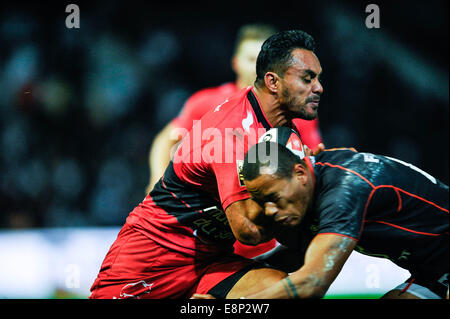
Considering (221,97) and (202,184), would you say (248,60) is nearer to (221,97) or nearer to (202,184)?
(221,97)

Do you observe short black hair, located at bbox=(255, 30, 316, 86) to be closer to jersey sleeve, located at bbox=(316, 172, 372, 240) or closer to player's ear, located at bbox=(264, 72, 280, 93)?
player's ear, located at bbox=(264, 72, 280, 93)

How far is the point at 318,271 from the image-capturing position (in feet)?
6.07

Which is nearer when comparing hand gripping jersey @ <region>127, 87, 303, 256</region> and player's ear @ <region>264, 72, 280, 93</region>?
hand gripping jersey @ <region>127, 87, 303, 256</region>

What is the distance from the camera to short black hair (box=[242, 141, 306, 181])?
2.01 m

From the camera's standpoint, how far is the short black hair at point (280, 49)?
258 cm

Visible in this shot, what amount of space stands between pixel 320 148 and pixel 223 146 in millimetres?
605

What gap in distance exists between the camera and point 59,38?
5.55 metres

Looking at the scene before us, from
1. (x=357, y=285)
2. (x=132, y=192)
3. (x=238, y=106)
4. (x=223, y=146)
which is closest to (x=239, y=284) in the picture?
(x=223, y=146)

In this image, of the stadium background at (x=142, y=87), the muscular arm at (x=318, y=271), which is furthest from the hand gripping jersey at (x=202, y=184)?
the stadium background at (x=142, y=87)

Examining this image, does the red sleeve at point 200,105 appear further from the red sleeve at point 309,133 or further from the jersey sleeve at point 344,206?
the jersey sleeve at point 344,206

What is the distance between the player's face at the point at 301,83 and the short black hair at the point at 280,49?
0.03 meters

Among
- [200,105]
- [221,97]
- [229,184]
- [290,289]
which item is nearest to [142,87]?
[200,105]

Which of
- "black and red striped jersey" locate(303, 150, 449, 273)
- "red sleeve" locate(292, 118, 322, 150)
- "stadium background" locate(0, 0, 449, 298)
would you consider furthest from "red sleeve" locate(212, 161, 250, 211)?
"stadium background" locate(0, 0, 449, 298)

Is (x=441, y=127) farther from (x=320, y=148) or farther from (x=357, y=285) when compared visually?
(x=320, y=148)
